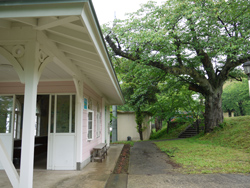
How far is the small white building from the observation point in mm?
1922

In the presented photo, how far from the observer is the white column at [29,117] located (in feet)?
7.84

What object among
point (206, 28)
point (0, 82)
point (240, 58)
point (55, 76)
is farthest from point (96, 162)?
point (240, 58)

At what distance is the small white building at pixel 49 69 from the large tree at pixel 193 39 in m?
4.69

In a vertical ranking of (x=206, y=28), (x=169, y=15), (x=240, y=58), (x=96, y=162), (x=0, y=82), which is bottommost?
(x=96, y=162)

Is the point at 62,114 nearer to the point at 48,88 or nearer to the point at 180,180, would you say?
the point at 48,88

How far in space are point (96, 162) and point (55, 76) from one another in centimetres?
301

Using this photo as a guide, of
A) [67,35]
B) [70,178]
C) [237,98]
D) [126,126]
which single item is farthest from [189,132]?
[67,35]

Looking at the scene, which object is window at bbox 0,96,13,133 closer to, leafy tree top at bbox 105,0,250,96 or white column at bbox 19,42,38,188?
white column at bbox 19,42,38,188

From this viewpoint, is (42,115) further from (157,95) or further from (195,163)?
(157,95)

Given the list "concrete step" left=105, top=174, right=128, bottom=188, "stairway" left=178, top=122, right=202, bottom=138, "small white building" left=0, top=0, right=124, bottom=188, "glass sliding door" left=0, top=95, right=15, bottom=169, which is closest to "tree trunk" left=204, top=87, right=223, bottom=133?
"stairway" left=178, top=122, right=202, bottom=138

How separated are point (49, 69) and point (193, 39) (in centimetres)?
755

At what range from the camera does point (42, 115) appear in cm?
891

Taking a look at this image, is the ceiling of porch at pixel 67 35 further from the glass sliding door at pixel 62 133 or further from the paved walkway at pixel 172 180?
the paved walkway at pixel 172 180

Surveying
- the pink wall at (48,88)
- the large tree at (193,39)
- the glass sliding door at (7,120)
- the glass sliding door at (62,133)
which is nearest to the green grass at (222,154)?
the large tree at (193,39)
